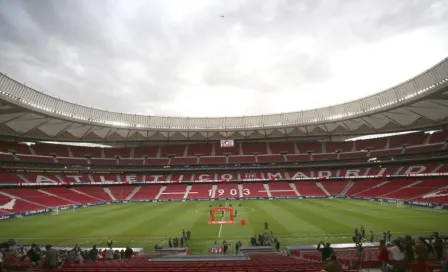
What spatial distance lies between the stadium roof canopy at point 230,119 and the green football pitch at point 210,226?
1707 centimetres

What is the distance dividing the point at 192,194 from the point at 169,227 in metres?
29.0

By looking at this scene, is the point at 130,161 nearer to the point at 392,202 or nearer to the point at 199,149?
the point at 199,149

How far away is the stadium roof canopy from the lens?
42.0m

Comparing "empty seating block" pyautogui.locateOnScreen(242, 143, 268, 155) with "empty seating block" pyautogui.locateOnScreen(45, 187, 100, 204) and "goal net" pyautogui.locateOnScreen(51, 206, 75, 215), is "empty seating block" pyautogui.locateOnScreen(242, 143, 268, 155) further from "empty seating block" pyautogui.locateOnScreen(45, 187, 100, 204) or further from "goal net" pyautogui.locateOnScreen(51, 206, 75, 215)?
"goal net" pyautogui.locateOnScreen(51, 206, 75, 215)

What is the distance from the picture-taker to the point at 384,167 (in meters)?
59.2

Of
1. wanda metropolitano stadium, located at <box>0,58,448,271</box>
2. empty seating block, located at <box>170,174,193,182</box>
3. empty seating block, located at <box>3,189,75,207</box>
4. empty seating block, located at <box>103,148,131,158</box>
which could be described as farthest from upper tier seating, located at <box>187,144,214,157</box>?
empty seating block, located at <box>3,189,75,207</box>

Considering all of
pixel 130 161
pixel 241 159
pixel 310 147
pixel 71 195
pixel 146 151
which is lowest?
pixel 71 195

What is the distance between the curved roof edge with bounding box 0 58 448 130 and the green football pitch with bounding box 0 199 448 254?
17.3 meters

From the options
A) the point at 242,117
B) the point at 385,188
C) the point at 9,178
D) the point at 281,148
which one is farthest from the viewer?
the point at 281,148

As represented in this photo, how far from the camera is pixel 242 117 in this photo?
→ 73.0 metres

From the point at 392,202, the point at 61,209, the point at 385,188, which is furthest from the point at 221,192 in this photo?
the point at 385,188

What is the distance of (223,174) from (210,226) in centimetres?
3690

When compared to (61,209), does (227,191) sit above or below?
above

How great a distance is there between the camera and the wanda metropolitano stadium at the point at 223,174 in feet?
97.4
